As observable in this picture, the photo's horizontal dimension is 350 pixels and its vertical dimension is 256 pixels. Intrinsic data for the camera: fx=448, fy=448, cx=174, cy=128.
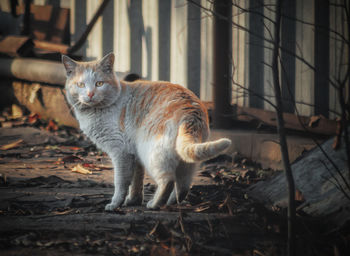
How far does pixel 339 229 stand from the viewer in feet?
9.30

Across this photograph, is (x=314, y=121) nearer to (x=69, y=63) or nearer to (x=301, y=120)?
(x=301, y=120)

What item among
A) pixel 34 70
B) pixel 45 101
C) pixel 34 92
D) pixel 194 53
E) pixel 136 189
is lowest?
pixel 136 189

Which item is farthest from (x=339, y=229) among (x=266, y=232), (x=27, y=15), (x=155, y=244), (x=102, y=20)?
(x=27, y=15)

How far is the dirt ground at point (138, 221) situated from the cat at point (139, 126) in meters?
0.22

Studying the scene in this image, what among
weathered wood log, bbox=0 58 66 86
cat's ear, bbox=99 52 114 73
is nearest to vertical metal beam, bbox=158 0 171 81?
weathered wood log, bbox=0 58 66 86

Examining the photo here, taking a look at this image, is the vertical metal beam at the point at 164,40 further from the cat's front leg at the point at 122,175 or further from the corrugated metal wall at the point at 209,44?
the cat's front leg at the point at 122,175

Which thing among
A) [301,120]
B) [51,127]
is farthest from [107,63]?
[51,127]

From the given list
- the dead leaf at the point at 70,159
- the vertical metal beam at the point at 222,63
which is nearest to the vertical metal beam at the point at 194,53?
the vertical metal beam at the point at 222,63

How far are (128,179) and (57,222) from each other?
0.80 metres

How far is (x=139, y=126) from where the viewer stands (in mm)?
3869

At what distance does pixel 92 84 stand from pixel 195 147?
140 cm

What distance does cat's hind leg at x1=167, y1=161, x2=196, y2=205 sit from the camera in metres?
3.65

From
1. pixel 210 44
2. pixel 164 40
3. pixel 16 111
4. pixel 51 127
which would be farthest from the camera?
pixel 16 111

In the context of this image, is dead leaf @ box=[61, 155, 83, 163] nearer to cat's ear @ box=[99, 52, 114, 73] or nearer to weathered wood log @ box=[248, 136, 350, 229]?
cat's ear @ box=[99, 52, 114, 73]
